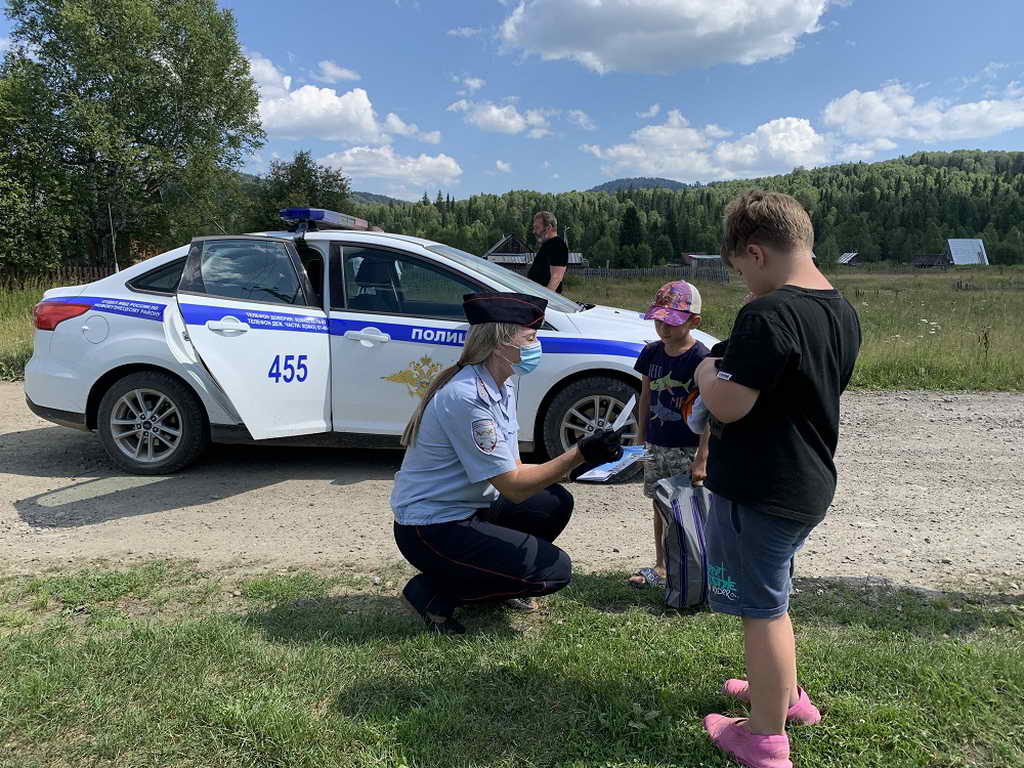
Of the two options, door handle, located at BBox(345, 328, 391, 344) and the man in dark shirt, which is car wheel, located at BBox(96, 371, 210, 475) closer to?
door handle, located at BBox(345, 328, 391, 344)

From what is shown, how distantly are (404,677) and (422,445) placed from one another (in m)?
0.91

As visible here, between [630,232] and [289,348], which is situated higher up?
[630,232]

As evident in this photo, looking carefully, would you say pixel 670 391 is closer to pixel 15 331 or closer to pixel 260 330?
pixel 260 330

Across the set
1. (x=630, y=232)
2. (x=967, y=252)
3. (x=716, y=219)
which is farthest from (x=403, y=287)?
(x=716, y=219)

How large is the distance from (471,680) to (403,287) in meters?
3.42

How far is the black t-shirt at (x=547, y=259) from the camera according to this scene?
27.8 ft

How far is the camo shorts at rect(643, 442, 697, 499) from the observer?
11.5 feet

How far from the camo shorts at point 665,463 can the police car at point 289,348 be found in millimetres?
1617

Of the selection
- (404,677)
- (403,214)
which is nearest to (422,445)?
(404,677)

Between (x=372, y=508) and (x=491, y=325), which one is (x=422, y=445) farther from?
(x=372, y=508)

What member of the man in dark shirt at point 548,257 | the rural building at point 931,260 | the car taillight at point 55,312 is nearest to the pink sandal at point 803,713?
the car taillight at point 55,312

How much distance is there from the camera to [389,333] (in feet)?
17.4

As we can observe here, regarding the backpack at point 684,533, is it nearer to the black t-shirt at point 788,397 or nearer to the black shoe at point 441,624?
the black t-shirt at point 788,397

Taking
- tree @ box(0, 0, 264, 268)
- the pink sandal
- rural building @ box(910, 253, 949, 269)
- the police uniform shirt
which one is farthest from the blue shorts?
rural building @ box(910, 253, 949, 269)
